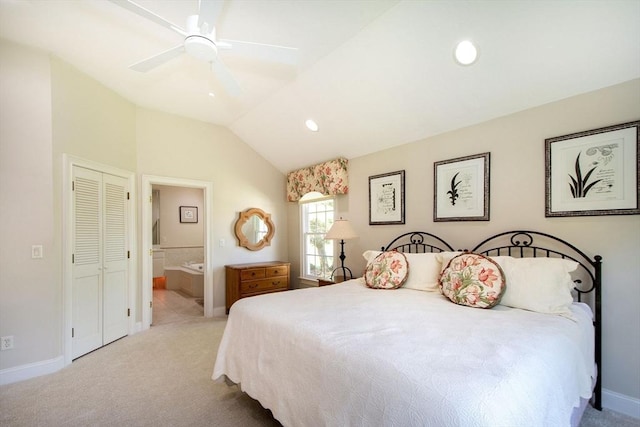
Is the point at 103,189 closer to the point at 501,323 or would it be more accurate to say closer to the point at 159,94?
the point at 159,94

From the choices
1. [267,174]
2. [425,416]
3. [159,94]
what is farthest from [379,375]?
[267,174]

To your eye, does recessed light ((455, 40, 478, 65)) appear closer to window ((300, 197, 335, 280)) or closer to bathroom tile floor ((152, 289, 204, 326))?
window ((300, 197, 335, 280))

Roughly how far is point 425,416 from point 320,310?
1078mm

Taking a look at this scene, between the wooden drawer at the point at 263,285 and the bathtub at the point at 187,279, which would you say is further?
the bathtub at the point at 187,279

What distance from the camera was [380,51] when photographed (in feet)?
8.34

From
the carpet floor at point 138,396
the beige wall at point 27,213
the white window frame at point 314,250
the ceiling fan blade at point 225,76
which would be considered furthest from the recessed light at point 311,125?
the carpet floor at point 138,396

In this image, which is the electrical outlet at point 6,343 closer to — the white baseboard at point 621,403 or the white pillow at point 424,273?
the white pillow at point 424,273

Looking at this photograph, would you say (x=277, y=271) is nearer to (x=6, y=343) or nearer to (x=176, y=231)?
(x=6, y=343)

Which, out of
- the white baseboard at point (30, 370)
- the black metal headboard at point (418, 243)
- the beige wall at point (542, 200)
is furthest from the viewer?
the black metal headboard at point (418, 243)

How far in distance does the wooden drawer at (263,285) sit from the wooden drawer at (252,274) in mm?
61

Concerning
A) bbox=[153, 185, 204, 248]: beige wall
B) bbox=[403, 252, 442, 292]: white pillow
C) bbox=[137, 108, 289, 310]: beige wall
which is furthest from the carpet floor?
bbox=[153, 185, 204, 248]: beige wall

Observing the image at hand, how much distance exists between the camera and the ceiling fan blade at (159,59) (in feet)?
6.95

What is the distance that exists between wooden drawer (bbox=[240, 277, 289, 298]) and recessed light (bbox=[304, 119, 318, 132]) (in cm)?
236

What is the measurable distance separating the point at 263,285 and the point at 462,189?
3083 millimetres
